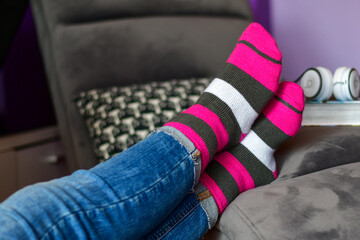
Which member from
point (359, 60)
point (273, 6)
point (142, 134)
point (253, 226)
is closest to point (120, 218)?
point (253, 226)

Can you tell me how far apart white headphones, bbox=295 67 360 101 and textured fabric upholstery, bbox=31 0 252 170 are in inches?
14.4

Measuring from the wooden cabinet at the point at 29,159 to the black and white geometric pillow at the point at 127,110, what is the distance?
0.46 m

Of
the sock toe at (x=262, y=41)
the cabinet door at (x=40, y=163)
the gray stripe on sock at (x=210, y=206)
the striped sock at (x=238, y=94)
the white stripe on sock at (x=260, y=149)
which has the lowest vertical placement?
the cabinet door at (x=40, y=163)

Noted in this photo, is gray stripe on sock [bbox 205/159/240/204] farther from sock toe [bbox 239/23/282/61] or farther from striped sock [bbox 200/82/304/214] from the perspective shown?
sock toe [bbox 239/23/282/61]

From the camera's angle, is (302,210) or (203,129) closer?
(302,210)

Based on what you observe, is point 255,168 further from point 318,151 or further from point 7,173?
point 7,173

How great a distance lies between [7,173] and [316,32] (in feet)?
4.59

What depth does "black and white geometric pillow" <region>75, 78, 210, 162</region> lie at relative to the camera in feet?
2.71

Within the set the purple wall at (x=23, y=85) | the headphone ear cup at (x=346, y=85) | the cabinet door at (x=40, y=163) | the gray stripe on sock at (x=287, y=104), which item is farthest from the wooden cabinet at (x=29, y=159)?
the headphone ear cup at (x=346, y=85)

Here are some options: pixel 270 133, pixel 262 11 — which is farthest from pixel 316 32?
pixel 270 133

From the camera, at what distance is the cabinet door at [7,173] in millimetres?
1187

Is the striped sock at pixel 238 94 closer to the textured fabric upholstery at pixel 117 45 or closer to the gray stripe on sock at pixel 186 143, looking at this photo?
the gray stripe on sock at pixel 186 143

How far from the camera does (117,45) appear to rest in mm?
1066

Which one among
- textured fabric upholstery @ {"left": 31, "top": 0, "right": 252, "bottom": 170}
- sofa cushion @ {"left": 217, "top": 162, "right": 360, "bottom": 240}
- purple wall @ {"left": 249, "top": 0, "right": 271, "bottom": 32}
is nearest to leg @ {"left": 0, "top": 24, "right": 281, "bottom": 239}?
sofa cushion @ {"left": 217, "top": 162, "right": 360, "bottom": 240}
